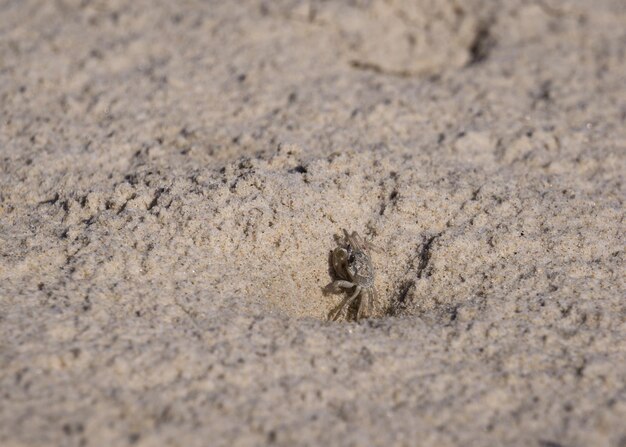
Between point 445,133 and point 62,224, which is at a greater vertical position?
point 445,133

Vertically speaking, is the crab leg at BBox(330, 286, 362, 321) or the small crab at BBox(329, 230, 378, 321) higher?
the small crab at BBox(329, 230, 378, 321)

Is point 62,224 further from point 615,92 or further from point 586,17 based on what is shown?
point 586,17

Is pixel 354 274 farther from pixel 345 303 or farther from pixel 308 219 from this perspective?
pixel 308 219

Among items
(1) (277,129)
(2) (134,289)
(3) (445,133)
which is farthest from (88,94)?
(3) (445,133)

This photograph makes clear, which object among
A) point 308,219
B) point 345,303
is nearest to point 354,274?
point 345,303

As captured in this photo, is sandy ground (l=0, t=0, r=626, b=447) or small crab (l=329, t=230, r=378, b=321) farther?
small crab (l=329, t=230, r=378, b=321)
